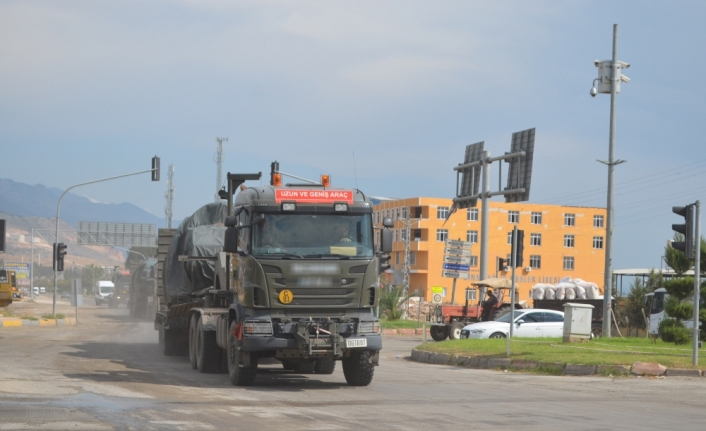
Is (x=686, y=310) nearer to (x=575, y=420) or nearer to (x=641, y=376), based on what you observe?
(x=641, y=376)

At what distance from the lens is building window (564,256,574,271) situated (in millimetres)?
98319

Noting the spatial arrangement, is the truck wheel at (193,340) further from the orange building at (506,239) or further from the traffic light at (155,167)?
the orange building at (506,239)

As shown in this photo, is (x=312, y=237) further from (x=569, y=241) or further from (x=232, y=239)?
(x=569, y=241)

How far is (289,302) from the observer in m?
13.7

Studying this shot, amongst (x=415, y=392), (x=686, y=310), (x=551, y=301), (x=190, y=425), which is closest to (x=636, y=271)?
(x=551, y=301)

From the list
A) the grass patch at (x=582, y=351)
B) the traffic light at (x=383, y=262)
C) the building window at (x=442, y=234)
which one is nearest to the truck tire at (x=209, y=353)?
the traffic light at (x=383, y=262)

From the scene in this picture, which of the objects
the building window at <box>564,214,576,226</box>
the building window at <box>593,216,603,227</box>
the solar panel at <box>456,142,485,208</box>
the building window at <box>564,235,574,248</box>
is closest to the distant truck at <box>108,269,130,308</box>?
the solar panel at <box>456,142,485,208</box>

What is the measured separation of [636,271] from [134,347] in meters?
45.6

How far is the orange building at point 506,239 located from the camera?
94.7 meters

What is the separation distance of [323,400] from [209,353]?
4616mm

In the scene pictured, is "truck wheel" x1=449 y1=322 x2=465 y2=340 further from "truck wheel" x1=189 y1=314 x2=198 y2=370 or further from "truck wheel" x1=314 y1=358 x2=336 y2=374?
"truck wheel" x1=189 y1=314 x2=198 y2=370

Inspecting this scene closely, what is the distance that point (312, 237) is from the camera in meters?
13.9

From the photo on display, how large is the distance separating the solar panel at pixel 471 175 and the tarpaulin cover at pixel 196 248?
17.9 m

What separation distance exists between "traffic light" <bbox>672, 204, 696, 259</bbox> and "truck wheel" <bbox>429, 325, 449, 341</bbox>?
14.8m
